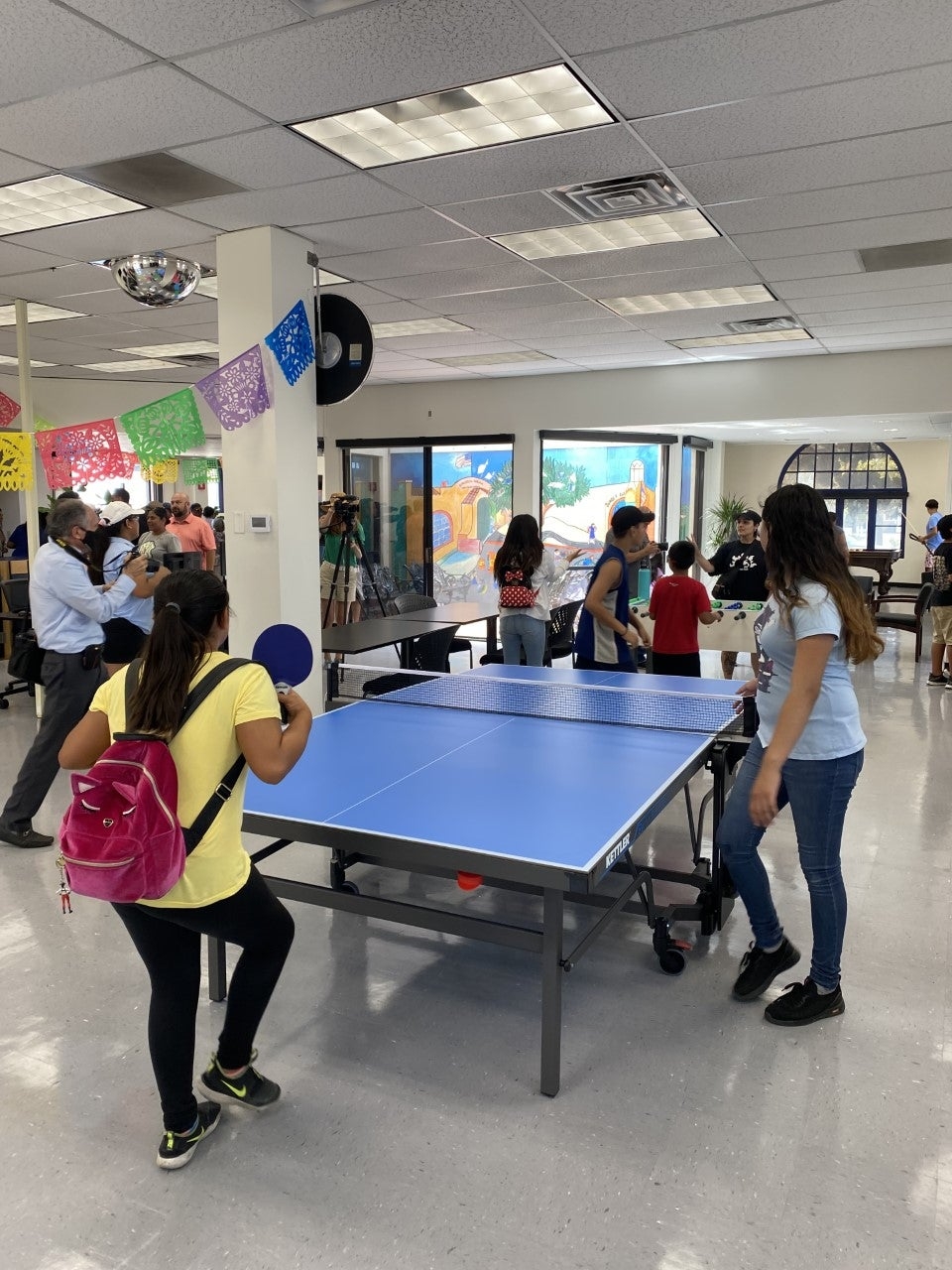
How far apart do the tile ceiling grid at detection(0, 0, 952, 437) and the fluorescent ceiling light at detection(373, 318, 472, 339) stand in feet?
2.75

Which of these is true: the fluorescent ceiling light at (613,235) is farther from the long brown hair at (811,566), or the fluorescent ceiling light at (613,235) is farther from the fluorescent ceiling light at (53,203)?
the long brown hair at (811,566)

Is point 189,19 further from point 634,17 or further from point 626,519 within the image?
point 626,519

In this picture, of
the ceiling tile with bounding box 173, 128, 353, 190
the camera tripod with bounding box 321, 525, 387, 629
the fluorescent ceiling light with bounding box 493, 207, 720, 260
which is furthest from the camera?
the camera tripod with bounding box 321, 525, 387, 629

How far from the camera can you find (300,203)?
4.73 m

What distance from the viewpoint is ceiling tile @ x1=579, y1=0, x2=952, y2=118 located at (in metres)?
2.94

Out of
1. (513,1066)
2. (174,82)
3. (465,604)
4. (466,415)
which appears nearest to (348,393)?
(174,82)

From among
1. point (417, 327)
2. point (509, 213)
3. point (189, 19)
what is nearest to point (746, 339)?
point (417, 327)

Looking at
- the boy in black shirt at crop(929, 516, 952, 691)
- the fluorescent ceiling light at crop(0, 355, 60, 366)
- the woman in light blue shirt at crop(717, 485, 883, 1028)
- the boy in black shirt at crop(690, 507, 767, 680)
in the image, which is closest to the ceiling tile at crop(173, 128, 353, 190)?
the woman in light blue shirt at crop(717, 485, 883, 1028)

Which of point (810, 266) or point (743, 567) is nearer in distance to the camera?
point (810, 266)

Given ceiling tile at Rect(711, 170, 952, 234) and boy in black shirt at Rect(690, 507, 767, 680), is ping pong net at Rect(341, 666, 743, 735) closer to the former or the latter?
ceiling tile at Rect(711, 170, 952, 234)

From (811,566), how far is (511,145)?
2.52 metres

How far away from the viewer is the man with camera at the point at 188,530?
9289 millimetres

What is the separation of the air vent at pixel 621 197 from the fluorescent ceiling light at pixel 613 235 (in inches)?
6.9

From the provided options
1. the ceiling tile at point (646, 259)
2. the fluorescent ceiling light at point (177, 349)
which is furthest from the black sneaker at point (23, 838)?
the fluorescent ceiling light at point (177, 349)
